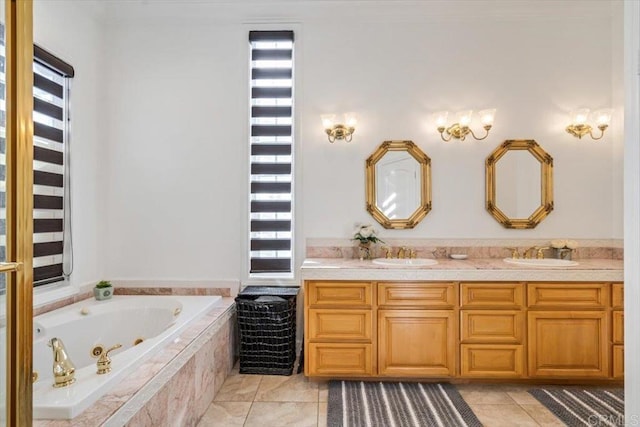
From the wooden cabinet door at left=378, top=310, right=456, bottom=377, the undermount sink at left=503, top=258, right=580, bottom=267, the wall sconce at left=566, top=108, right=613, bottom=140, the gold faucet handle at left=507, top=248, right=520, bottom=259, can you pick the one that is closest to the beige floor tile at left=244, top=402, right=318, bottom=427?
the wooden cabinet door at left=378, top=310, right=456, bottom=377

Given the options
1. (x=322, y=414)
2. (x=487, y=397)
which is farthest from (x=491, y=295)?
(x=322, y=414)

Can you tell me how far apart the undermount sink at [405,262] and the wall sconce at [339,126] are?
1.09 metres

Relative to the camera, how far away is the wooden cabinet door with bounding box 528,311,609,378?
2.53 meters

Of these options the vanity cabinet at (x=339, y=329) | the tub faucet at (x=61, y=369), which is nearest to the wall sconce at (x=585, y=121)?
the vanity cabinet at (x=339, y=329)

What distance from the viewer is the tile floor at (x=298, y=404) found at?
7.22 ft

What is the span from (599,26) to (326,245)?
2971mm

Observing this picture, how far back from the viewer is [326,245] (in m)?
3.19

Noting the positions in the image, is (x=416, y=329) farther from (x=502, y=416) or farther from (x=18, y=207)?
(x=18, y=207)

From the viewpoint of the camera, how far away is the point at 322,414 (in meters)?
2.28

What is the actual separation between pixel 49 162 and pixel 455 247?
125 inches

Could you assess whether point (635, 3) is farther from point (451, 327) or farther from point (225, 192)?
point (225, 192)

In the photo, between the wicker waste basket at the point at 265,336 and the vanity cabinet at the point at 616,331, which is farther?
the wicker waste basket at the point at 265,336

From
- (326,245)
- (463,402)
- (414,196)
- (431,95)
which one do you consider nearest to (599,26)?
(431,95)

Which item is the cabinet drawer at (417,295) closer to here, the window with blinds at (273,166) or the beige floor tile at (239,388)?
the window with blinds at (273,166)
